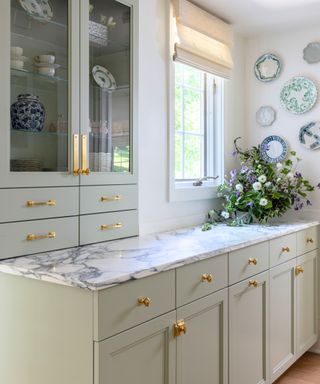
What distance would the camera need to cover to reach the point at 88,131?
1906 millimetres

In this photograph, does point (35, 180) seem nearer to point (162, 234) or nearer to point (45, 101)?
point (45, 101)

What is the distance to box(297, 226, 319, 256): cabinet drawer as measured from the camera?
108 inches

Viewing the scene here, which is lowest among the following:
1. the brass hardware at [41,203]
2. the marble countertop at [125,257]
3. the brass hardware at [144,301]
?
the brass hardware at [144,301]

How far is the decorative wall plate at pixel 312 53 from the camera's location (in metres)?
3.02

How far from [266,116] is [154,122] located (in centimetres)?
113

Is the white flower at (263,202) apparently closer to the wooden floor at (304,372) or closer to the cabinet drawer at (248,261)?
the cabinet drawer at (248,261)

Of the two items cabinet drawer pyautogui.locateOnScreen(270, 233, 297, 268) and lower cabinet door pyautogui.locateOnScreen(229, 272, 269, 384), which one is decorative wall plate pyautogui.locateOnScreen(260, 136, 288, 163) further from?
lower cabinet door pyautogui.locateOnScreen(229, 272, 269, 384)

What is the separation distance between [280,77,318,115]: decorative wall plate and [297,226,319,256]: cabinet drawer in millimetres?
837

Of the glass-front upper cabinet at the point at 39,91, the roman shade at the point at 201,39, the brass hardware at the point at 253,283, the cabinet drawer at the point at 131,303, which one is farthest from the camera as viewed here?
the roman shade at the point at 201,39

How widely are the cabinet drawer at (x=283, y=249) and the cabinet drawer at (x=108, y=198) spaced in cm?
83

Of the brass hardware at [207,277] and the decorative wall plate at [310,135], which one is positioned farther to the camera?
the decorative wall plate at [310,135]

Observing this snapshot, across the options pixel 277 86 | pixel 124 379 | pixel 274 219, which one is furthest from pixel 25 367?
pixel 277 86

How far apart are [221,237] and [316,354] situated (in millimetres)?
1433

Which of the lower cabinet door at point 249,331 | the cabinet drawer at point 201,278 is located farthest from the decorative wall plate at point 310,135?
the cabinet drawer at point 201,278
